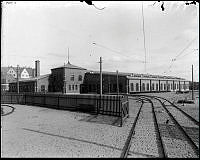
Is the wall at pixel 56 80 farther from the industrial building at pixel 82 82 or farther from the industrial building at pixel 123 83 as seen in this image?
the industrial building at pixel 123 83

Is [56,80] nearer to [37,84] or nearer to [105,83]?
[37,84]

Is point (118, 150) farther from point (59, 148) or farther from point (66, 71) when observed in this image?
point (66, 71)

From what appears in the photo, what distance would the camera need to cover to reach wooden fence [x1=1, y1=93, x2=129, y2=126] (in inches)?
614

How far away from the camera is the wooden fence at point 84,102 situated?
1559 cm

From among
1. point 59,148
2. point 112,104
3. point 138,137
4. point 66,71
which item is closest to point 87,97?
point 112,104

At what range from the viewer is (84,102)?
18.9 m

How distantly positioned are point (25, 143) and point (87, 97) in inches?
398

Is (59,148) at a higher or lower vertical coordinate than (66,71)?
lower

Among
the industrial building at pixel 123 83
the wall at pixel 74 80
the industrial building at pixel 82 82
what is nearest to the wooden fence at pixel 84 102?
the industrial building at pixel 82 82

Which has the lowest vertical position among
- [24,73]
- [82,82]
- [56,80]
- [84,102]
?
[84,102]

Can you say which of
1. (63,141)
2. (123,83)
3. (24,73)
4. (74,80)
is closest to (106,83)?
(123,83)

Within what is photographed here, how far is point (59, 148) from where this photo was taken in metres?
7.84

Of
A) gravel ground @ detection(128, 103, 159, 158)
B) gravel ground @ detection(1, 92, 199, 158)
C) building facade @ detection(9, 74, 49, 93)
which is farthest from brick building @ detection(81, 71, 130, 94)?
gravel ground @ detection(128, 103, 159, 158)

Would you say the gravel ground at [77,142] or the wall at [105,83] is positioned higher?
the wall at [105,83]
